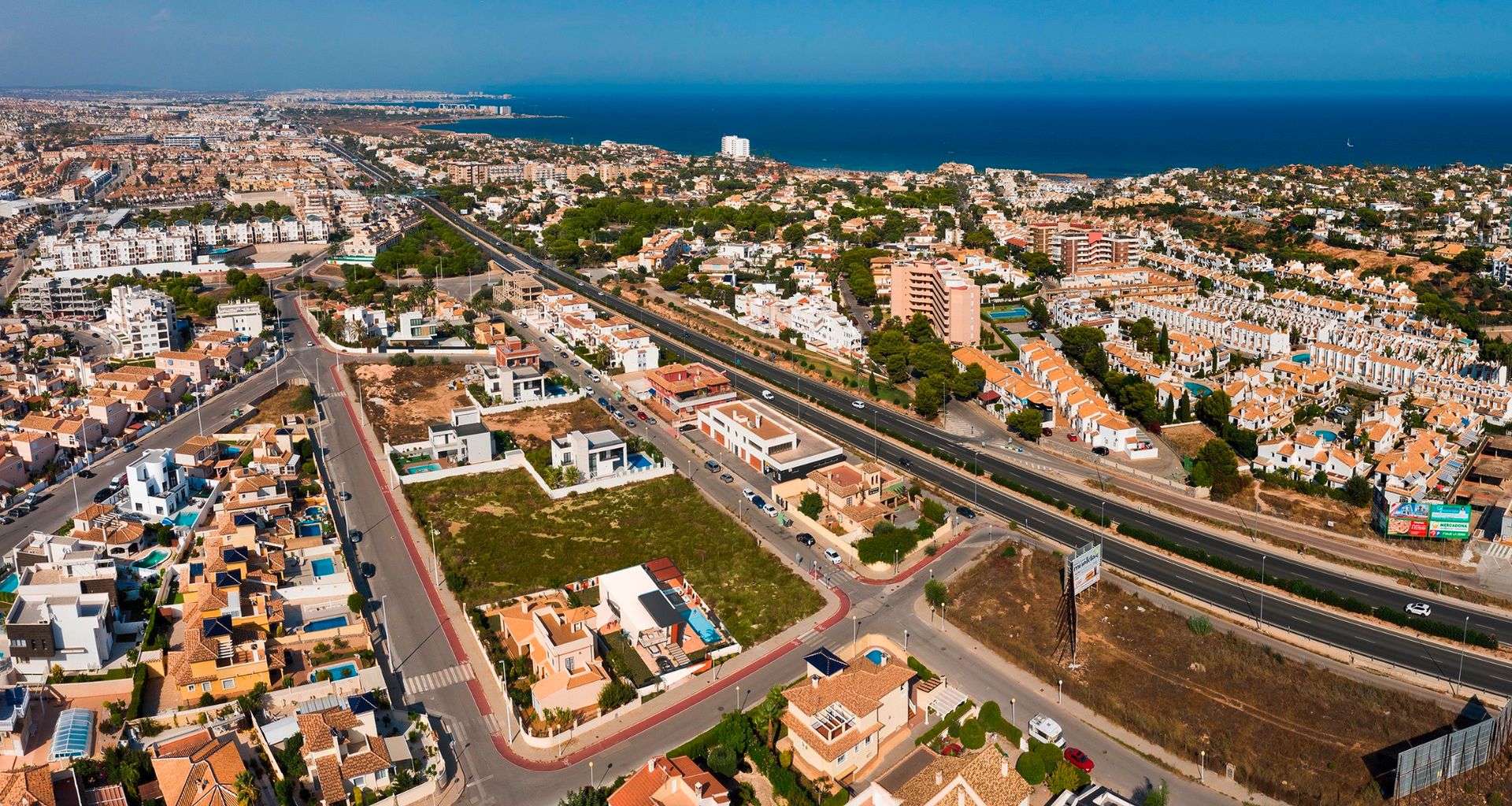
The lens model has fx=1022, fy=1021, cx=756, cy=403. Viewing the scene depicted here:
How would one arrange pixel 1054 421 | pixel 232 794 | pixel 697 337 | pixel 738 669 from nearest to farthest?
1. pixel 232 794
2. pixel 738 669
3. pixel 1054 421
4. pixel 697 337

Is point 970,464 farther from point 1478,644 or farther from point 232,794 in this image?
point 232,794

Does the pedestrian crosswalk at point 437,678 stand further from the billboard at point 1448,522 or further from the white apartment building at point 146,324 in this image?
the white apartment building at point 146,324

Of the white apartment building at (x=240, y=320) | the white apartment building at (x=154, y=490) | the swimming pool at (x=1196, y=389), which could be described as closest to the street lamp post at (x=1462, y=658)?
the swimming pool at (x=1196, y=389)

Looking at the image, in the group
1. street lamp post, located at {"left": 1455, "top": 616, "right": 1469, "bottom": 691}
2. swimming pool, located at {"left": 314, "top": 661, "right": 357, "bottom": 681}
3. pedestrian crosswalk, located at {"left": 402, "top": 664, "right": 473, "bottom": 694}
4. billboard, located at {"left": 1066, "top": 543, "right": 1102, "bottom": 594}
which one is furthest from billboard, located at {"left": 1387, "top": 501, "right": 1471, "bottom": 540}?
swimming pool, located at {"left": 314, "top": 661, "right": 357, "bottom": 681}

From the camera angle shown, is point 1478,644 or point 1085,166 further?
point 1085,166

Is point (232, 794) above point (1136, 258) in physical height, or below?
below

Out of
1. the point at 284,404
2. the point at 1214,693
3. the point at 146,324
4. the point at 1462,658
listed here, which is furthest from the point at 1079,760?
the point at 146,324

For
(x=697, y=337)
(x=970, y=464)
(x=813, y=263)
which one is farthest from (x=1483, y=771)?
(x=813, y=263)
